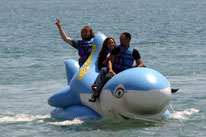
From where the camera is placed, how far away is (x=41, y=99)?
425 inches

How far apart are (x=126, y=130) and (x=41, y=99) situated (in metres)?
3.42

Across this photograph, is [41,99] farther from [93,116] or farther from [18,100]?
[93,116]

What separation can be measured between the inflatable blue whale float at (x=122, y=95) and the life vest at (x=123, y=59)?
1.27ft

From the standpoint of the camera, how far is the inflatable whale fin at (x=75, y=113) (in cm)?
829

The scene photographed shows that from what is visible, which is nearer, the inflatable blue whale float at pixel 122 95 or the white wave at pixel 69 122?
the inflatable blue whale float at pixel 122 95

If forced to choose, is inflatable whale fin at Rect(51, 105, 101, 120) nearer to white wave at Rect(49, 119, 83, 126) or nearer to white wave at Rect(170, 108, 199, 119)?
white wave at Rect(49, 119, 83, 126)

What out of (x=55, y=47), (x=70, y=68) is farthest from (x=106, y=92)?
(x=55, y=47)

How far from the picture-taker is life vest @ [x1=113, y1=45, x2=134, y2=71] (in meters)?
7.97

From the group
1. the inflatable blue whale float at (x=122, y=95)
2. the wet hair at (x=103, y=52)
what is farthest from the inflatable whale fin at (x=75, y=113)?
the wet hair at (x=103, y=52)

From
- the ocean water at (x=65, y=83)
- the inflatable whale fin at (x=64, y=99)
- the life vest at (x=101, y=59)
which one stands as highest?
the life vest at (x=101, y=59)

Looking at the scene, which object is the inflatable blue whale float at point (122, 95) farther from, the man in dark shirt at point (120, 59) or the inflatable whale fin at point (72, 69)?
the inflatable whale fin at point (72, 69)

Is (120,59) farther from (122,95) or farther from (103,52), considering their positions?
(122,95)

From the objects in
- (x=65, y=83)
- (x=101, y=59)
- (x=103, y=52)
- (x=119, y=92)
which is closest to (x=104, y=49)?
(x=103, y=52)

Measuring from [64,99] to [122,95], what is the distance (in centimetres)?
171
